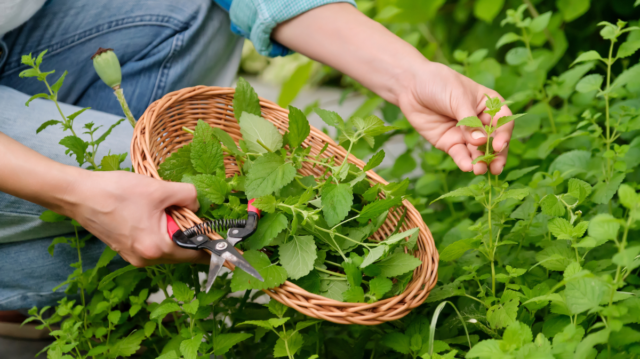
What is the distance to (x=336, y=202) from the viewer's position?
0.73 metres

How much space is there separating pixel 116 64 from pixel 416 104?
1.85 ft

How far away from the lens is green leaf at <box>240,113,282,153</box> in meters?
0.84

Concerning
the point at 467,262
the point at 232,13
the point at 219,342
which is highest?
the point at 232,13

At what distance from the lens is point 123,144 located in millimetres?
1055

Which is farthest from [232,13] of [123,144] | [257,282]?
[257,282]

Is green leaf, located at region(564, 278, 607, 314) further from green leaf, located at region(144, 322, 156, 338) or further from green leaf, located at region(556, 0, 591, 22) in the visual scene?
green leaf, located at region(556, 0, 591, 22)

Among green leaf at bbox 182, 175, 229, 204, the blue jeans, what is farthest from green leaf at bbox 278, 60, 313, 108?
green leaf at bbox 182, 175, 229, 204

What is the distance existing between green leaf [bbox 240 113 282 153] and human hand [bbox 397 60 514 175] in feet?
0.99

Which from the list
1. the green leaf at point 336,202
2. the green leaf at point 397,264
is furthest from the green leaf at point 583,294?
the green leaf at point 336,202

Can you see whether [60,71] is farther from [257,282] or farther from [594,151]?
[594,151]

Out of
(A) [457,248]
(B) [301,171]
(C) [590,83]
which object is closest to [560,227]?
(A) [457,248]

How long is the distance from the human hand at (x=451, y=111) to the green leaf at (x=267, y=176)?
0.31 meters

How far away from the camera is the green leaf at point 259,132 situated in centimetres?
84

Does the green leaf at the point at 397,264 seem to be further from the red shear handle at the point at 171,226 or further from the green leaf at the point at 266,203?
the red shear handle at the point at 171,226
